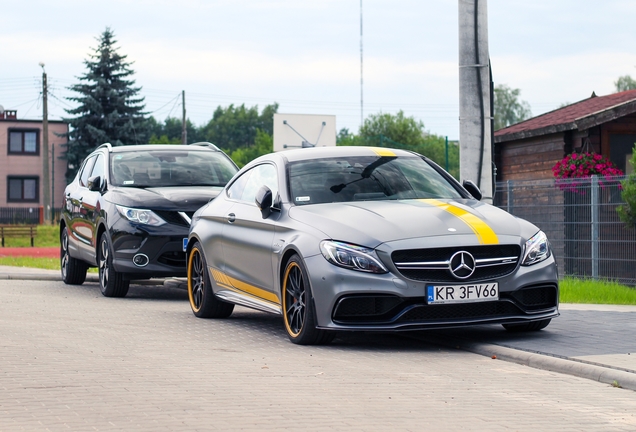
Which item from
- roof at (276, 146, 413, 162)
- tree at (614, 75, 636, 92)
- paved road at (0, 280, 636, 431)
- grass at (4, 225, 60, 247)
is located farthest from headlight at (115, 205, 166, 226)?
tree at (614, 75, 636, 92)

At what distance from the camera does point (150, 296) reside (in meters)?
14.4

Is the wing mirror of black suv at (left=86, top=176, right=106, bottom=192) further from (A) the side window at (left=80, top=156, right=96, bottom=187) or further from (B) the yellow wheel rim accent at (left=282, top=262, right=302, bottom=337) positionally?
(B) the yellow wheel rim accent at (left=282, top=262, right=302, bottom=337)

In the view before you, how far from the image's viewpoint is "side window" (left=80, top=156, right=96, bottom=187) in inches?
621

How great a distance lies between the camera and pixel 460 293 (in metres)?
8.42

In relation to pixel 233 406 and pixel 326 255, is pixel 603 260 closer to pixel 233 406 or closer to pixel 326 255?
pixel 326 255

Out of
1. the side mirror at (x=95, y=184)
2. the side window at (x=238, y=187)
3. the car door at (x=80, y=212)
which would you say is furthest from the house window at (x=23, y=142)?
the side window at (x=238, y=187)

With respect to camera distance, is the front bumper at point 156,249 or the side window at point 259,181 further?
the front bumper at point 156,249

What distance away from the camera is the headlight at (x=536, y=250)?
8.79 m

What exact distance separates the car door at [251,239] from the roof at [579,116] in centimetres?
1081

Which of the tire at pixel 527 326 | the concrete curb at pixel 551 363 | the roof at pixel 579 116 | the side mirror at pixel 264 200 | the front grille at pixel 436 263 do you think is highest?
the roof at pixel 579 116

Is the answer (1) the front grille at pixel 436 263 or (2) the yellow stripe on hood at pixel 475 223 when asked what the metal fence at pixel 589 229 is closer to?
(2) the yellow stripe on hood at pixel 475 223

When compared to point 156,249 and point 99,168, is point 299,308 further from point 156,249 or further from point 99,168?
point 99,168

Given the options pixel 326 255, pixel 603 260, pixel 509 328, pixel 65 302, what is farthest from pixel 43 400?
pixel 603 260

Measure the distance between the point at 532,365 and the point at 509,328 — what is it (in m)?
1.54
